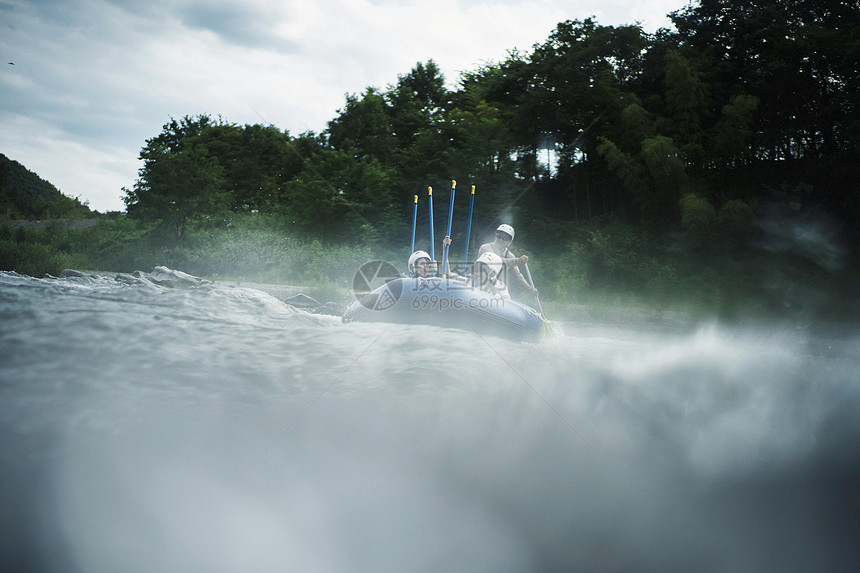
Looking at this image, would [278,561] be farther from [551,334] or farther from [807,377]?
[551,334]

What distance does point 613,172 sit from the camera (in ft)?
74.9

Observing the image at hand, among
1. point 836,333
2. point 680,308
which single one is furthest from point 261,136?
point 836,333

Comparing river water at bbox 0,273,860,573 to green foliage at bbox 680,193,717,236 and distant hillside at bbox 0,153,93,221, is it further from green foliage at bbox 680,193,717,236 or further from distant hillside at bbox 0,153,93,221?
distant hillside at bbox 0,153,93,221

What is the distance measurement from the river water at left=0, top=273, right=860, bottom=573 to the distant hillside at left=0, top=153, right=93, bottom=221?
40779 mm

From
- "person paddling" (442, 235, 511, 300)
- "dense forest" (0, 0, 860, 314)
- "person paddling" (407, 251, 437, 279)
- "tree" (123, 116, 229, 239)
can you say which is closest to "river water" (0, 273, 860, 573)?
"person paddling" (442, 235, 511, 300)

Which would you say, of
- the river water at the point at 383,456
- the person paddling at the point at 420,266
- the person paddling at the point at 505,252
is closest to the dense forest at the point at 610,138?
the person paddling at the point at 505,252

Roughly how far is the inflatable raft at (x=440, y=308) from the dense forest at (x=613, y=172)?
9763 millimetres

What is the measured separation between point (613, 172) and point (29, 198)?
46280 mm

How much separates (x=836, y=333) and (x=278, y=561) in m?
12.7

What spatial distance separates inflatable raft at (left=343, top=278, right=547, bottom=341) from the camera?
5922 mm

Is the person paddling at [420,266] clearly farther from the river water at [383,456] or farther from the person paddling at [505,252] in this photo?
the river water at [383,456]

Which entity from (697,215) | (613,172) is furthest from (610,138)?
(697,215)

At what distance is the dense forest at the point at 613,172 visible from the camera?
16.9 metres

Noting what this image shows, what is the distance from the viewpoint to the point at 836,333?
12.1 meters
